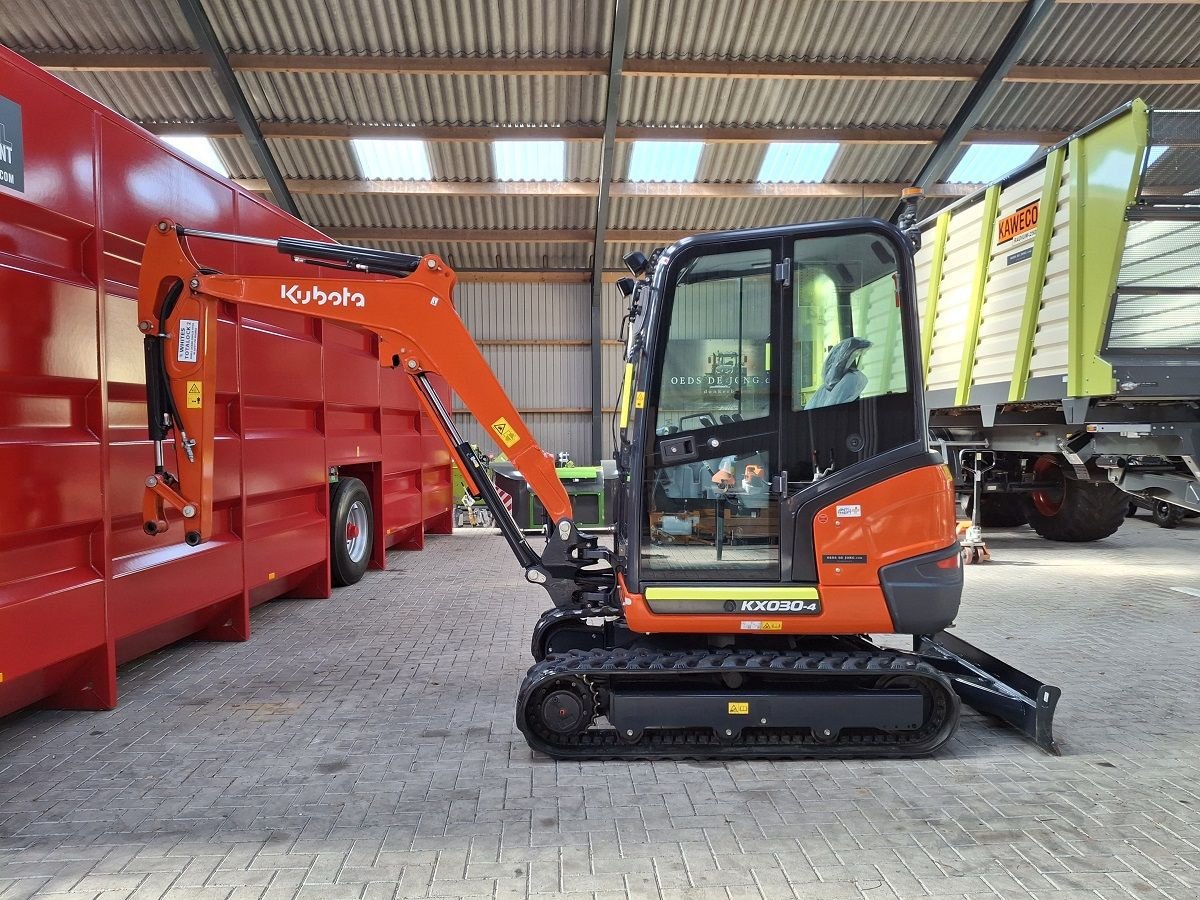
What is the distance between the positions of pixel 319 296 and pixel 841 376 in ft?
8.90

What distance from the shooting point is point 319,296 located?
14.6 feet

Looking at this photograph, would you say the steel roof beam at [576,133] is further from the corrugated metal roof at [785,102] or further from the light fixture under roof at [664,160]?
the light fixture under roof at [664,160]

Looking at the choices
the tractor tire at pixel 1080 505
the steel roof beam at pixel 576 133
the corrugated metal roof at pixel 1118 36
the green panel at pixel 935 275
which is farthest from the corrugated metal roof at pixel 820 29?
the tractor tire at pixel 1080 505

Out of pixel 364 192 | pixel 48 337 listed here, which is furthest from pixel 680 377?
pixel 364 192

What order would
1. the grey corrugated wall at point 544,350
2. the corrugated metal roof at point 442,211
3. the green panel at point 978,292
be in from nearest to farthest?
the green panel at point 978,292 → the corrugated metal roof at point 442,211 → the grey corrugated wall at point 544,350

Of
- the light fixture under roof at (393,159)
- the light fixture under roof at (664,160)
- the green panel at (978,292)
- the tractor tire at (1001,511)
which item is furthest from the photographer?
the light fixture under roof at (664,160)

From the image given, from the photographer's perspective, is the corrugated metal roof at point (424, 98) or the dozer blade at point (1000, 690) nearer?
the dozer blade at point (1000, 690)

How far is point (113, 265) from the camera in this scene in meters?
4.83

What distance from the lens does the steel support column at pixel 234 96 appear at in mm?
11062

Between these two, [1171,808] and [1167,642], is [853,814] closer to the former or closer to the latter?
[1171,808]

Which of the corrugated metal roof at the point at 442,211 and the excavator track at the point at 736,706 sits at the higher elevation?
the corrugated metal roof at the point at 442,211

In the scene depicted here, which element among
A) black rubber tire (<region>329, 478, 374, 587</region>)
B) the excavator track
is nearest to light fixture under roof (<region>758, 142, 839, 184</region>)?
black rubber tire (<region>329, 478, 374, 587</region>)

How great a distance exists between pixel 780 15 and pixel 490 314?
8198 mm

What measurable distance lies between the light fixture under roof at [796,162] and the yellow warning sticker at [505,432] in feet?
35.9
